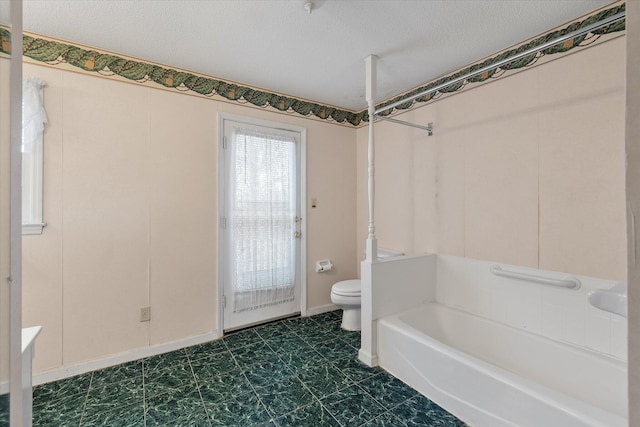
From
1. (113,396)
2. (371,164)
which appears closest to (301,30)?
(371,164)

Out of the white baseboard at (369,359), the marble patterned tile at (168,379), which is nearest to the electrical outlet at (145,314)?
the marble patterned tile at (168,379)

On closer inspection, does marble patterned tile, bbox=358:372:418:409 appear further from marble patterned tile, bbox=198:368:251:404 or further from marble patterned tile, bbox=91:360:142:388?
marble patterned tile, bbox=91:360:142:388

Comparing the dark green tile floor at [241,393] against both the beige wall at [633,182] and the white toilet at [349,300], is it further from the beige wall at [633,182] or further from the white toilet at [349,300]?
the beige wall at [633,182]

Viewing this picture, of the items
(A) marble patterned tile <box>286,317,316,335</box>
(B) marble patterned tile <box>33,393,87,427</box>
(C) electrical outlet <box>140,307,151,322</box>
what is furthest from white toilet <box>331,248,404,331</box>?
(B) marble patterned tile <box>33,393,87,427</box>

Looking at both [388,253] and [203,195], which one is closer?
[203,195]

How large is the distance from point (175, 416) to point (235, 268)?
1196mm

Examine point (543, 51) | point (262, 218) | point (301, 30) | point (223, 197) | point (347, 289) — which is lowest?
point (347, 289)

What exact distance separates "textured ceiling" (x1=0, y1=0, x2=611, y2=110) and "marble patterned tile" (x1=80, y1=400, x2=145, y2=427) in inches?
90.3

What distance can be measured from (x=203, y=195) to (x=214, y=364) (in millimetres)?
1330

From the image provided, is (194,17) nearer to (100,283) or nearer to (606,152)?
(100,283)

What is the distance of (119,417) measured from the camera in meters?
1.55

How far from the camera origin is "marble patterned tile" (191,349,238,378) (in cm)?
198

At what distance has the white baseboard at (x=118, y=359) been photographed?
1.87 metres

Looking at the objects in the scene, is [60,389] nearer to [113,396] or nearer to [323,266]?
[113,396]
